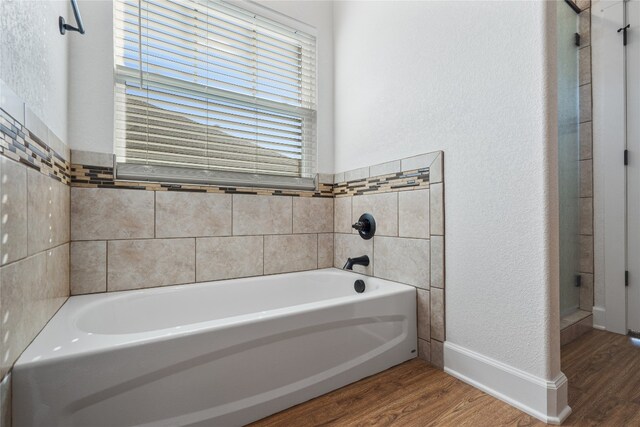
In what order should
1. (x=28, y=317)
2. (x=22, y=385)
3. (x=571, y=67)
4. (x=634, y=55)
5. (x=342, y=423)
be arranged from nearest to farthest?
(x=22, y=385)
(x=28, y=317)
(x=342, y=423)
(x=634, y=55)
(x=571, y=67)

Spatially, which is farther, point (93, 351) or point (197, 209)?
point (197, 209)

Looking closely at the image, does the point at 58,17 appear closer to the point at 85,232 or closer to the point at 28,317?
the point at 85,232

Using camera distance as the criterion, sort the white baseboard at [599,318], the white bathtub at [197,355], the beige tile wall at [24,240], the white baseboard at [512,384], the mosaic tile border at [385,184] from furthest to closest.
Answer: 1. the white baseboard at [599,318]
2. the mosaic tile border at [385,184]
3. the white baseboard at [512,384]
4. the white bathtub at [197,355]
5. the beige tile wall at [24,240]

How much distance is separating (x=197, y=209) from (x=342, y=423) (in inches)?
55.0

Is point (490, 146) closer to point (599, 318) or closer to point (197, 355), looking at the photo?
point (197, 355)

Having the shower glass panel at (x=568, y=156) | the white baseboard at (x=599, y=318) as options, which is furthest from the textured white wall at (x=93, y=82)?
the white baseboard at (x=599, y=318)

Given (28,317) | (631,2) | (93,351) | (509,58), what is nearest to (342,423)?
(93,351)

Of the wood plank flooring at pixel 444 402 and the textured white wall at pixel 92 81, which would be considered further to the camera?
the textured white wall at pixel 92 81

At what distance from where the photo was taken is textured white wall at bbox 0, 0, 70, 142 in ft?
2.84

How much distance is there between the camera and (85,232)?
157 centimetres

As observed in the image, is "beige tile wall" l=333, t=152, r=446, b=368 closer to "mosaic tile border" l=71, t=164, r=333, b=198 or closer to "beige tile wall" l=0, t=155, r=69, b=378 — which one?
"mosaic tile border" l=71, t=164, r=333, b=198

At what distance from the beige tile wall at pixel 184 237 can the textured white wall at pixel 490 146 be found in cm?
96

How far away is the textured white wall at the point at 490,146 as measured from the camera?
3.95 feet

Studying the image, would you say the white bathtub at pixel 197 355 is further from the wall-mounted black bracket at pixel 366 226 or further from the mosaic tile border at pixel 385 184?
the mosaic tile border at pixel 385 184
